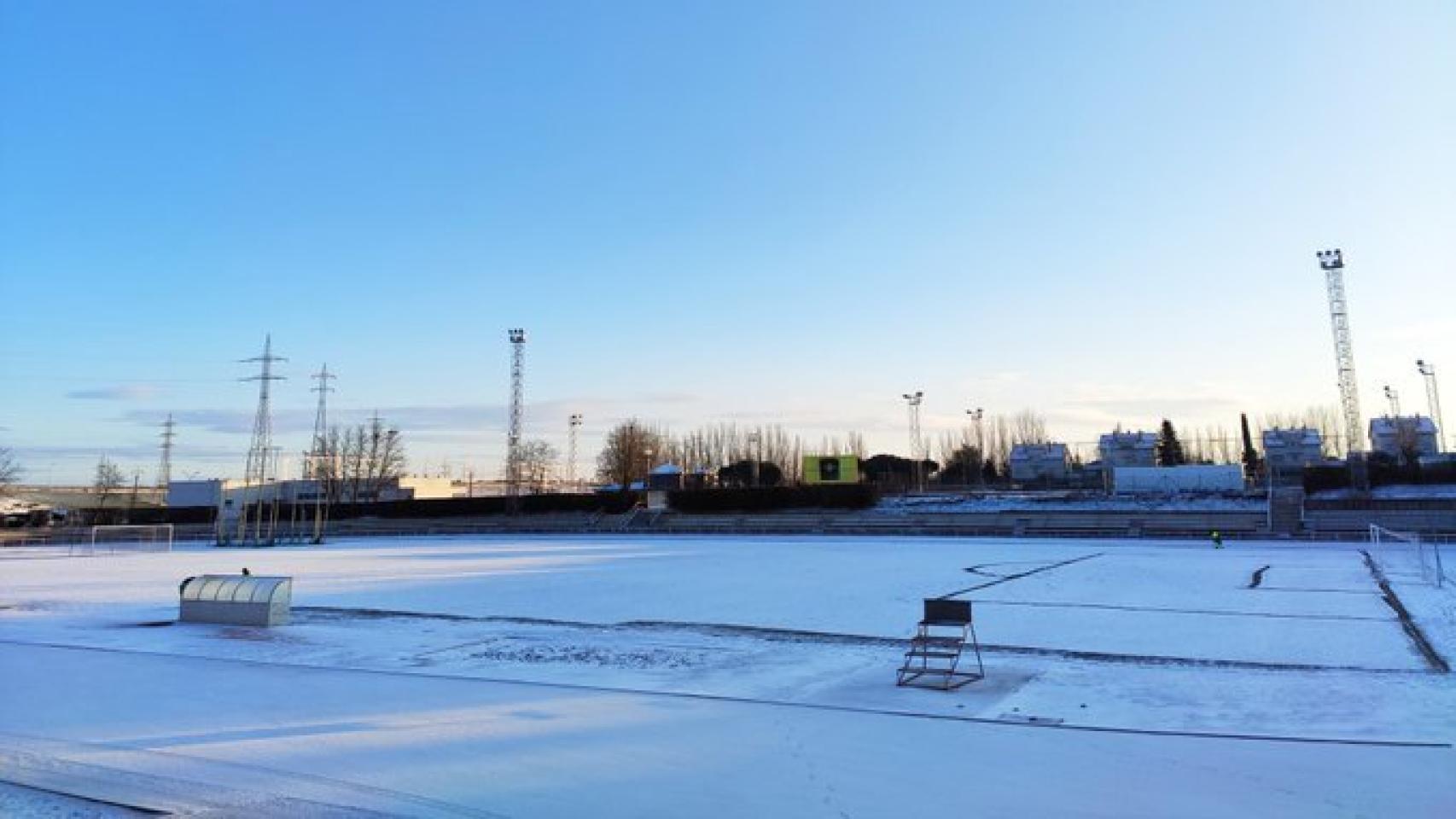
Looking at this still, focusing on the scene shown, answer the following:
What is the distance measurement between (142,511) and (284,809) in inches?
4076

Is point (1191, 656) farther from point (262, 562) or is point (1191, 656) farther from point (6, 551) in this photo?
point (6, 551)

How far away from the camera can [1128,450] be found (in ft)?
304

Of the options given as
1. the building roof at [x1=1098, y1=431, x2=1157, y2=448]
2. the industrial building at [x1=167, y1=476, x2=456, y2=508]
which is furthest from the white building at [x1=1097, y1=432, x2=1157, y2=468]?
the industrial building at [x1=167, y1=476, x2=456, y2=508]

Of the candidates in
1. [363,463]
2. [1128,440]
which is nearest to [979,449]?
[1128,440]

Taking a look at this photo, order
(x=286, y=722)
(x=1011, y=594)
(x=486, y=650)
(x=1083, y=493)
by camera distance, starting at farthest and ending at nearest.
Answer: (x=1083, y=493)
(x=1011, y=594)
(x=486, y=650)
(x=286, y=722)

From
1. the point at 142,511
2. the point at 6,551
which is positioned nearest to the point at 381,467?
the point at 142,511

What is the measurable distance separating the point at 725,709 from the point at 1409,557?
33655 mm

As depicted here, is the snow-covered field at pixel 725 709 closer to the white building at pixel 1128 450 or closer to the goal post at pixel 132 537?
the goal post at pixel 132 537

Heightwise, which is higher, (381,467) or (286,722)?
(381,467)

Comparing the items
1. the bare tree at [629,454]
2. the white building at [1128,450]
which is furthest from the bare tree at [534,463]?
the white building at [1128,450]

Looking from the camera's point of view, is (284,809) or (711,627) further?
(711,627)

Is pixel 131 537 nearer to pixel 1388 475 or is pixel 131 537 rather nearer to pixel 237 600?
pixel 237 600

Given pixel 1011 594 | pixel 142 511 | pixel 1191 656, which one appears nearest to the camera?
pixel 1191 656

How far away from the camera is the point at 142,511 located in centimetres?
9269
